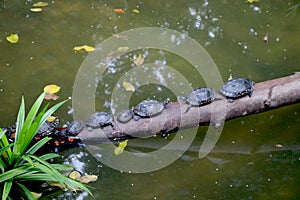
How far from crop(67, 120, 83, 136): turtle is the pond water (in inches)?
8.8

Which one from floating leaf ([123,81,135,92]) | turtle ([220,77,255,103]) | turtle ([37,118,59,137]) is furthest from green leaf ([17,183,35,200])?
turtle ([220,77,255,103])

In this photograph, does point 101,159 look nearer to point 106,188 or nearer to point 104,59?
point 106,188

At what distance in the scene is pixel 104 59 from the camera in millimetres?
5223

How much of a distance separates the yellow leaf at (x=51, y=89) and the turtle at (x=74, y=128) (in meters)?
0.80

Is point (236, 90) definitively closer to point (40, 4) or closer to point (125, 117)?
point (125, 117)

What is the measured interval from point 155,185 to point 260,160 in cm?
108

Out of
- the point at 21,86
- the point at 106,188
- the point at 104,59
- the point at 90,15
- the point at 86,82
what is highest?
the point at 90,15

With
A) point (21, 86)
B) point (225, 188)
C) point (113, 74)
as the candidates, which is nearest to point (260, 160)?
point (225, 188)

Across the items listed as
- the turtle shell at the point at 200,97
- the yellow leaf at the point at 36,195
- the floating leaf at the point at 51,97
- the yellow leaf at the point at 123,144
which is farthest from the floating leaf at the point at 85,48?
the yellow leaf at the point at 36,195

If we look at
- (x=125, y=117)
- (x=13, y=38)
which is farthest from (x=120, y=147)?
(x=13, y=38)

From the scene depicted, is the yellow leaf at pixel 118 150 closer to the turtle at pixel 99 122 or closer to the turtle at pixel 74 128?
the turtle at pixel 99 122

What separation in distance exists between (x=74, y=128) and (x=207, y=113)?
1290 mm

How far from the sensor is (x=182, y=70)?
5.12 meters

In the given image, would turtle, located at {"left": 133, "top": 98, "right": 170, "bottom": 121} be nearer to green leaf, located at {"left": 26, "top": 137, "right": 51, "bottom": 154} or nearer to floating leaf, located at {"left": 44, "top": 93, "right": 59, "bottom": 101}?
green leaf, located at {"left": 26, "top": 137, "right": 51, "bottom": 154}
